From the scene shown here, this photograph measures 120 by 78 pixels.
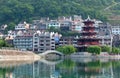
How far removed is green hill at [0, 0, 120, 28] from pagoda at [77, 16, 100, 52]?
20.7m

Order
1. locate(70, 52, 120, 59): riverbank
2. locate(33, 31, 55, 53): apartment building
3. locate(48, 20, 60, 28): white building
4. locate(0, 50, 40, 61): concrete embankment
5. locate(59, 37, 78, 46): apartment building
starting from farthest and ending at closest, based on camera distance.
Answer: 1. locate(48, 20, 60, 28): white building
2. locate(59, 37, 78, 46): apartment building
3. locate(33, 31, 55, 53): apartment building
4. locate(70, 52, 120, 59): riverbank
5. locate(0, 50, 40, 61): concrete embankment

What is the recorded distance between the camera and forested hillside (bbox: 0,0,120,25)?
11075 cm

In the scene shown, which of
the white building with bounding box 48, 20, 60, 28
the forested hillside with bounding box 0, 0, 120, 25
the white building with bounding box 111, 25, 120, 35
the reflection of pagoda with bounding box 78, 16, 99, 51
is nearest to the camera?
the reflection of pagoda with bounding box 78, 16, 99, 51

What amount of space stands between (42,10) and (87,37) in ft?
85.4

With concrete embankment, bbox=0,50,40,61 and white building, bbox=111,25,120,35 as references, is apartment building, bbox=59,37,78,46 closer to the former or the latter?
white building, bbox=111,25,120,35

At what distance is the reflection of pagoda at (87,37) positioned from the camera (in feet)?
290

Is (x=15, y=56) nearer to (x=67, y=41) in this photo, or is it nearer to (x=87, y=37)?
(x=87, y=37)

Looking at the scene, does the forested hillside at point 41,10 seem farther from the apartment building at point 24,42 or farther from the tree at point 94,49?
the tree at point 94,49

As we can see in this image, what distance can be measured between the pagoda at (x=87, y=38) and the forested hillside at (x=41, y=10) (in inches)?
814

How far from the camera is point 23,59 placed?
71438 millimetres

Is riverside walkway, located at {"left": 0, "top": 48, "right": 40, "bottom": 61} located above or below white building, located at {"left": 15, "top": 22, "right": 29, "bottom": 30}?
below

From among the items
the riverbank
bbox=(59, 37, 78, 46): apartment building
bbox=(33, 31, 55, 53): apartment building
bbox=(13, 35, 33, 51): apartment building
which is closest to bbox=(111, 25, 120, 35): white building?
bbox=(59, 37, 78, 46): apartment building

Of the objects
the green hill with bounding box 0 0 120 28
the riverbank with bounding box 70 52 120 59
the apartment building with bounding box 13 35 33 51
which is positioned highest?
the green hill with bounding box 0 0 120 28

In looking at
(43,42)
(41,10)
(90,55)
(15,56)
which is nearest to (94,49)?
(90,55)
